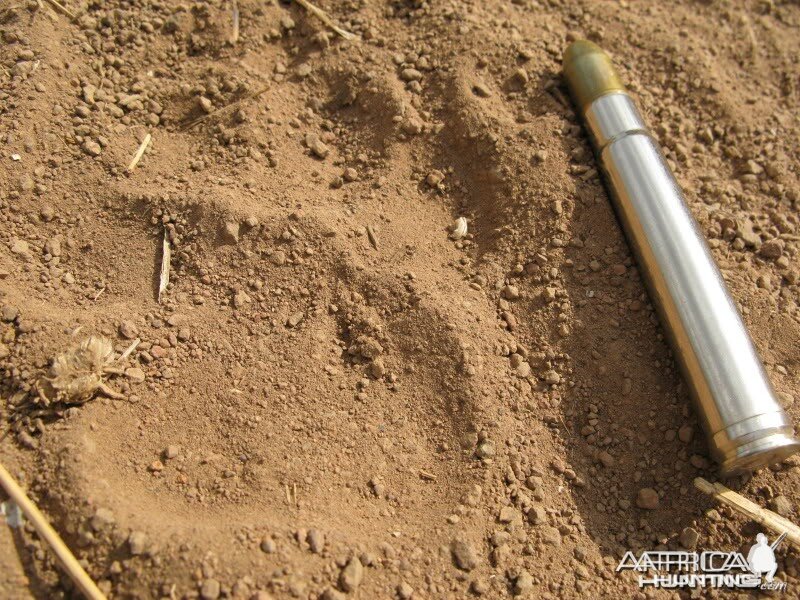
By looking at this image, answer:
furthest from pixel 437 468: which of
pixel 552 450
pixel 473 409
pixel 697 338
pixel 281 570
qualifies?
pixel 697 338

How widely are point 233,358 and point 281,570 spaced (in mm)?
808

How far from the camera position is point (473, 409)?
2650mm

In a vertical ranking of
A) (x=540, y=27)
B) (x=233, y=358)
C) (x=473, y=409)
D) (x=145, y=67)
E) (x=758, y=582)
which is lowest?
(x=758, y=582)

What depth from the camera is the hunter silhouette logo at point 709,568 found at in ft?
8.23

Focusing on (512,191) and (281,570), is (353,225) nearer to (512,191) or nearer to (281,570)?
(512,191)

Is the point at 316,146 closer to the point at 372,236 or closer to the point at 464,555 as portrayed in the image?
the point at 372,236

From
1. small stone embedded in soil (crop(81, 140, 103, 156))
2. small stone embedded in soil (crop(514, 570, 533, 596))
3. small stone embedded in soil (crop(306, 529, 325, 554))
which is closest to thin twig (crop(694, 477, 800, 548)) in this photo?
small stone embedded in soil (crop(514, 570, 533, 596))

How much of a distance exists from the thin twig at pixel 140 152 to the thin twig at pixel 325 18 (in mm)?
1024

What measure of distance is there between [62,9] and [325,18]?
3.99 feet

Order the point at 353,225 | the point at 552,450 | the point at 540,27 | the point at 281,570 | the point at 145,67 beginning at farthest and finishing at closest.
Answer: the point at 540,27 < the point at 145,67 < the point at 353,225 < the point at 552,450 < the point at 281,570

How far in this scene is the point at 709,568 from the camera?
2.54 metres

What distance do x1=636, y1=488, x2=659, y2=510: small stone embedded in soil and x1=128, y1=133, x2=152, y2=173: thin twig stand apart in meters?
2.47

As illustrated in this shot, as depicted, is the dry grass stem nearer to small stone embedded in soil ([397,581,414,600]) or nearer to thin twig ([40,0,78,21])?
thin twig ([40,0,78,21])

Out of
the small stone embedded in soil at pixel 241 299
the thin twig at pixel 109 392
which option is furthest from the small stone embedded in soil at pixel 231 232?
the thin twig at pixel 109 392
